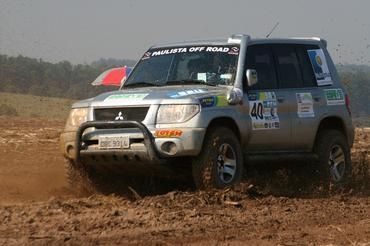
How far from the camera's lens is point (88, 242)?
615 cm

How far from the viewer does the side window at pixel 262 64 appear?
962 cm

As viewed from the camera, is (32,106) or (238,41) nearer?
(238,41)

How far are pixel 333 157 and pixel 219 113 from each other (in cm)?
253

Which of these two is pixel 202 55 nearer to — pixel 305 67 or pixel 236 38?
pixel 236 38

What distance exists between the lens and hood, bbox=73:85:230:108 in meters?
8.50

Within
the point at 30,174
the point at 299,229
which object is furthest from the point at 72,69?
the point at 299,229

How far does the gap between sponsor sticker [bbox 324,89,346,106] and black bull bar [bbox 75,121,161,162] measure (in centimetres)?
305

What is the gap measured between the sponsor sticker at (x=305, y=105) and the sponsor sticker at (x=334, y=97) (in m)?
0.37

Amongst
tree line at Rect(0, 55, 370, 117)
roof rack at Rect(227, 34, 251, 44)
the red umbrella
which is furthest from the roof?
tree line at Rect(0, 55, 370, 117)

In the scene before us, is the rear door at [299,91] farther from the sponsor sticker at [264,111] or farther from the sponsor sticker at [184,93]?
the sponsor sticker at [184,93]

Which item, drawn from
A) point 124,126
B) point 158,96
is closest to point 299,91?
point 158,96

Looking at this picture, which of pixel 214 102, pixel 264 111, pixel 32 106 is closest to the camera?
pixel 214 102

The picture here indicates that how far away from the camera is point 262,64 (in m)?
9.80

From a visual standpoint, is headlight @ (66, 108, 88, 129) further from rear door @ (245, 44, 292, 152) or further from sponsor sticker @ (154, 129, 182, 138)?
rear door @ (245, 44, 292, 152)
